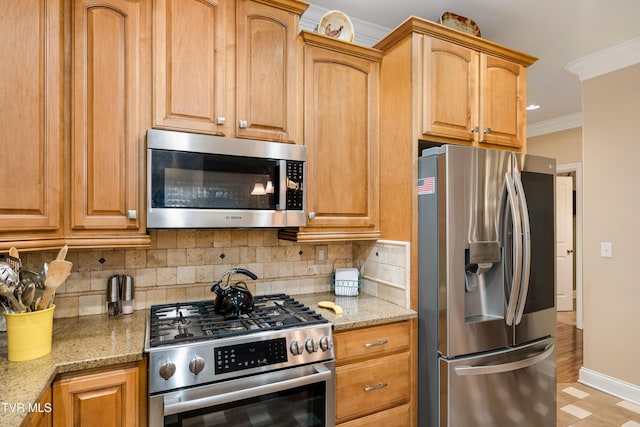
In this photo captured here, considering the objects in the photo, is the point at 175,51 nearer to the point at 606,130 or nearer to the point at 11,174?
the point at 11,174

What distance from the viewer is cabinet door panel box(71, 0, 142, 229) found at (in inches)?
61.0

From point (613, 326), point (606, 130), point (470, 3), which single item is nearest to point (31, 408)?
point (470, 3)

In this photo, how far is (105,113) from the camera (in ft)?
5.24

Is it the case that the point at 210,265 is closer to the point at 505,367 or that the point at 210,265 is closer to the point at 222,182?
the point at 222,182

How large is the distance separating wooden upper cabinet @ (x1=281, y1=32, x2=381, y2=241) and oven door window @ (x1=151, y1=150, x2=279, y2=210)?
0.88 feet

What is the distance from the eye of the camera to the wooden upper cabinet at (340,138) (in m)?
2.04

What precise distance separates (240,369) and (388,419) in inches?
36.2

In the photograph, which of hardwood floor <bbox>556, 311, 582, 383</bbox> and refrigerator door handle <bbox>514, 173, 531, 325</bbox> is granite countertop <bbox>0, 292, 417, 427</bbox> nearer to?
refrigerator door handle <bbox>514, 173, 531, 325</bbox>

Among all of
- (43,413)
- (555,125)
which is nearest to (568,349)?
(555,125)

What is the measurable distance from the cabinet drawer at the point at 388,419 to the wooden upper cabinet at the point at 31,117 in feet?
5.39

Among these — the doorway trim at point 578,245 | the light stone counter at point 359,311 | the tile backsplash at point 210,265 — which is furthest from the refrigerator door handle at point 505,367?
the doorway trim at point 578,245

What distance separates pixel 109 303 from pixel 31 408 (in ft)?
2.81

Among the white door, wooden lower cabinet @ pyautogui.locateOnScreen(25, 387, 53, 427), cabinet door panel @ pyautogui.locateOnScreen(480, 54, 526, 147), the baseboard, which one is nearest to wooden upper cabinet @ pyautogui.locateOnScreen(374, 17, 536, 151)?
cabinet door panel @ pyautogui.locateOnScreen(480, 54, 526, 147)

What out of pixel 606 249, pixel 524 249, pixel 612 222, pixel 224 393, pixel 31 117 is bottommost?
pixel 224 393
